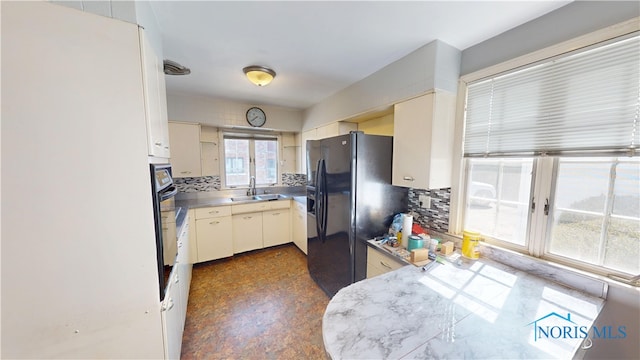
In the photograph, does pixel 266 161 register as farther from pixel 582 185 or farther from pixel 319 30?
pixel 582 185

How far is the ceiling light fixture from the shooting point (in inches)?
78.7

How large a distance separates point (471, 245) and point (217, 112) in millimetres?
3406

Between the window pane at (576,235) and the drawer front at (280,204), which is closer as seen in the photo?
the window pane at (576,235)

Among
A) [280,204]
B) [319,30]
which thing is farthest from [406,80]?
[280,204]

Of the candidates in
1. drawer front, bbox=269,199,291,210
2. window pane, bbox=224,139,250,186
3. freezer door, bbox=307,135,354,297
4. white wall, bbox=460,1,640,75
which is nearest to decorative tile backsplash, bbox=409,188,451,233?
freezer door, bbox=307,135,354,297

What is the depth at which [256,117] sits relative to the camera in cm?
337

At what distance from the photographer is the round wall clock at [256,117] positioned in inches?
130

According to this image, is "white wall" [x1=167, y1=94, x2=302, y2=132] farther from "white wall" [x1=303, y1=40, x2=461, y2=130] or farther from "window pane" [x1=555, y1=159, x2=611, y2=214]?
"window pane" [x1=555, y1=159, x2=611, y2=214]

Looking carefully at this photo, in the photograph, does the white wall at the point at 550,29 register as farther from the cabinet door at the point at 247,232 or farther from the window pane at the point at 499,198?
the cabinet door at the point at 247,232

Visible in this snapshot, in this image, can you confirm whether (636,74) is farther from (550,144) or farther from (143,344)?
(143,344)

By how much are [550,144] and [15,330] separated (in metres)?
2.86

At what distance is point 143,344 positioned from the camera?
1.06 meters

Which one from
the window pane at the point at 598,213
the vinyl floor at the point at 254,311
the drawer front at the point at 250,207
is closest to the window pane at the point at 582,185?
the window pane at the point at 598,213

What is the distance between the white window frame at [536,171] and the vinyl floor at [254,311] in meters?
1.57
